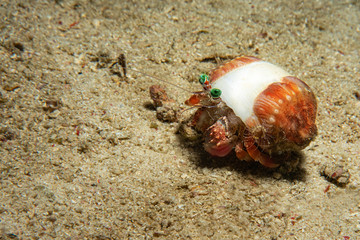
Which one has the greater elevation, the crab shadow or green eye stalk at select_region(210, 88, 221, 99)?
green eye stalk at select_region(210, 88, 221, 99)

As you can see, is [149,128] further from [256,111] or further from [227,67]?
[256,111]

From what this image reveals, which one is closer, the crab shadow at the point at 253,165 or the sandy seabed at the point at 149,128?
the sandy seabed at the point at 149,128

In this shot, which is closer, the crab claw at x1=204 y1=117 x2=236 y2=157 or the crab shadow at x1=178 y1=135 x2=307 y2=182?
the crab claw at x1=204 y1=117 x2=236 y2=157

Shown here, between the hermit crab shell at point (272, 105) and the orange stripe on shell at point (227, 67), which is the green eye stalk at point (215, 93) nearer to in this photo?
the hermit crab shell at point (272, 105)

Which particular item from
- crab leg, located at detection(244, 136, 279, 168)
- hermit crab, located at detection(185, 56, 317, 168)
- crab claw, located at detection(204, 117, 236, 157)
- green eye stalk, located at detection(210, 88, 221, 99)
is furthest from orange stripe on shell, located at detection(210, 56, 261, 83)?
crab leg, located at detection(244, 136, 279, 168)

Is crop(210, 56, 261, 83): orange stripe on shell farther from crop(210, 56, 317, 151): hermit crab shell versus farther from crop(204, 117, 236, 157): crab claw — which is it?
crop(204, 117, 236, 157): crab claw

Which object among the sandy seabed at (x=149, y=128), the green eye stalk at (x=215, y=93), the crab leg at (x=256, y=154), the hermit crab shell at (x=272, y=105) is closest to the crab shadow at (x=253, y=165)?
the sandy seabed at (x=149, y=128)

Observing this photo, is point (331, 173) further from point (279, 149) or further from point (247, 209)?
point (247, 209)

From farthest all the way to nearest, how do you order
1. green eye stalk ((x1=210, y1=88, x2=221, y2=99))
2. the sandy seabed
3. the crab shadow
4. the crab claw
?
the crab shadow < the crab claw < green eye stalk ((x1=210, y1=88, x2=221, y2=99)) < the sandy seabed
